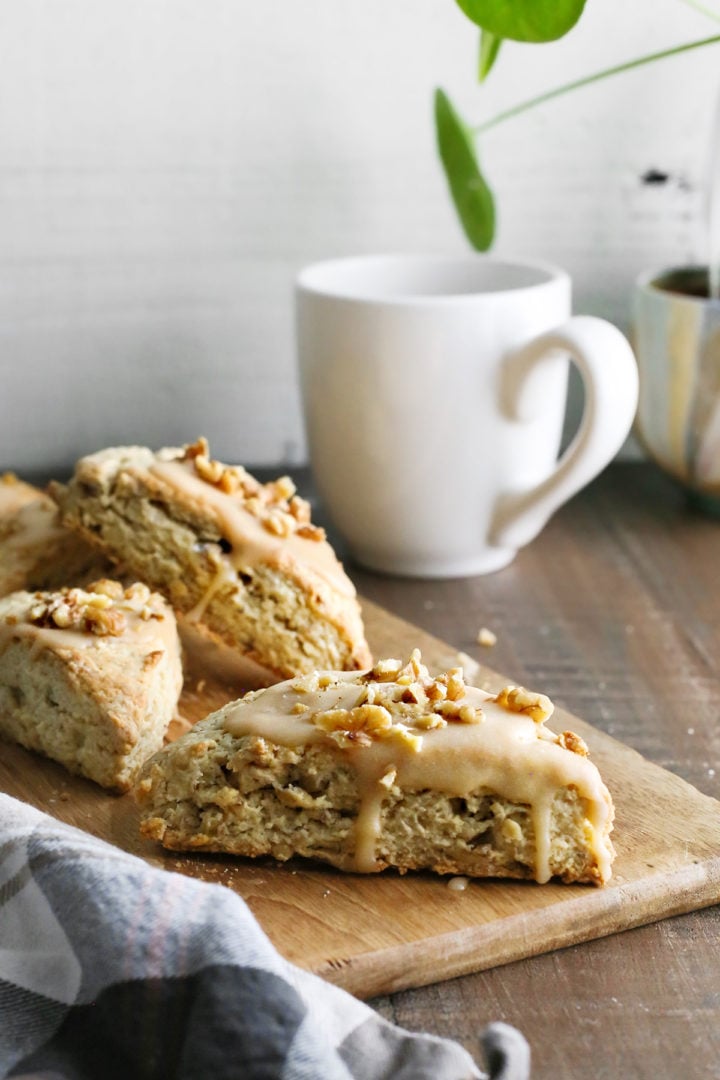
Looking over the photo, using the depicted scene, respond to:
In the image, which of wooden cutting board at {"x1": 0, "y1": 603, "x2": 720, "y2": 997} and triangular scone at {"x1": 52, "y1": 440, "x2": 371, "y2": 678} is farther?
triangular scone at {"x1": 52, "y1": 440, "x2": 371, "y2": 678}

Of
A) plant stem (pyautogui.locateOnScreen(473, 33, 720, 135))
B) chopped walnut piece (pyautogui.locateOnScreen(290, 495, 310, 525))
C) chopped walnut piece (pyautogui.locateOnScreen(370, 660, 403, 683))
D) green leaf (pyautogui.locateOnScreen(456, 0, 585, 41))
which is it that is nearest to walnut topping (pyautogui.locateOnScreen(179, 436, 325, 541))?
chopped walnut piece (pyautogui.locateOnScreen(290, 495, 310, 525))

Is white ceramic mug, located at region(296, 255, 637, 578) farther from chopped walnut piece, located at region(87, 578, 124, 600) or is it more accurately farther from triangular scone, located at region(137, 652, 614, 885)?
triangular scone, located at region(137, 652, 614, 885)

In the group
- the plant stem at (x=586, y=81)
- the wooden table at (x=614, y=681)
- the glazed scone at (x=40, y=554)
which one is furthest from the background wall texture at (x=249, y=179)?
the glazed scone at (x=40, y=554)

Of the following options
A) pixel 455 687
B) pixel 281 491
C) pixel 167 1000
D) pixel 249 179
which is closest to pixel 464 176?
pixel 249 179

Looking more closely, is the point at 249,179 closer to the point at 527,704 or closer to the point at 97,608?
the point at 97,608

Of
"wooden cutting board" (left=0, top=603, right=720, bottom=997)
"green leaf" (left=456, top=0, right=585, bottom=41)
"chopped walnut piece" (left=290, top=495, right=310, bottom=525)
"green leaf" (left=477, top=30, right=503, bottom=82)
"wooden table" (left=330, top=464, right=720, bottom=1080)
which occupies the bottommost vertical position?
"wooden table" (left=330, top=464, right=720, bottom=1080)

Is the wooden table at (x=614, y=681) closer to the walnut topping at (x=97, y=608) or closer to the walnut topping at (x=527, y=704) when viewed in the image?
the walnut topping at (x=527, y=704)
